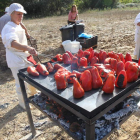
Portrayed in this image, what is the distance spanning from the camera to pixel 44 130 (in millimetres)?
2781

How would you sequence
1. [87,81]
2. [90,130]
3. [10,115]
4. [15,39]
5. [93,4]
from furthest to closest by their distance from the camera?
[93,4] → [10,115] → [15,39] → [87,81] → [90,130]

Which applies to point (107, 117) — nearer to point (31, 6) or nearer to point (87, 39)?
point (87, 39)

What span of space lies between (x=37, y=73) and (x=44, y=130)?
1.36 metres

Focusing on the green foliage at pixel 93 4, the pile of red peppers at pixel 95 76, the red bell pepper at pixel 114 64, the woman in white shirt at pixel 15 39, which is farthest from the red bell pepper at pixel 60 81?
the green foliage at pixel 93 4

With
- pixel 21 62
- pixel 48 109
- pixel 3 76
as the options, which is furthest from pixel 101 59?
pixel 3 76

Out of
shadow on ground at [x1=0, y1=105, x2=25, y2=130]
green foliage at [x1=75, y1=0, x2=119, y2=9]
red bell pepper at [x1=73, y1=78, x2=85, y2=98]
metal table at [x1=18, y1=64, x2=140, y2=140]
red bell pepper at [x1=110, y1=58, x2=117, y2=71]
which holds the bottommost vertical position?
shadow on ground at [x1=0, y1=105, x2=25, y2=130]

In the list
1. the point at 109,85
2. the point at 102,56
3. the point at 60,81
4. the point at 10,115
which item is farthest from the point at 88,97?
the point at 10,115

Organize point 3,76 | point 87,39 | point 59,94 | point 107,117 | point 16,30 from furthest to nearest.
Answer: point 87,39 < point 3,76 < point 16,30 < point 107,117 < point 59,94

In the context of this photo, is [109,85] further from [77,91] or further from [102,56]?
[102,56]

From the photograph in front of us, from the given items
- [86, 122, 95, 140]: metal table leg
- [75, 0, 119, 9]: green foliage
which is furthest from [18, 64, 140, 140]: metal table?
[75, 0, 119, 9]: green foliage

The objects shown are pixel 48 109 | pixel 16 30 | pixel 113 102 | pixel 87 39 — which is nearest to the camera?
pixel 113 102

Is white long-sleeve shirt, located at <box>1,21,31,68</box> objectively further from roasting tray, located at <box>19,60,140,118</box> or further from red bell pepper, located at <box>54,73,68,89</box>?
red bell pepper, located at <box>54,73,68,89</box>

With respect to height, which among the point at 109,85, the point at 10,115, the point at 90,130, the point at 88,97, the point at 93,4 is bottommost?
the point at 10,115

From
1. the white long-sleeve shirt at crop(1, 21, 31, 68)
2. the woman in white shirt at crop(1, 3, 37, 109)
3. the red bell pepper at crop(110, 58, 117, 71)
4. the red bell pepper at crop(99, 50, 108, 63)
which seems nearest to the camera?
the red bell pepper at crop(110, 58, 117, 71)
